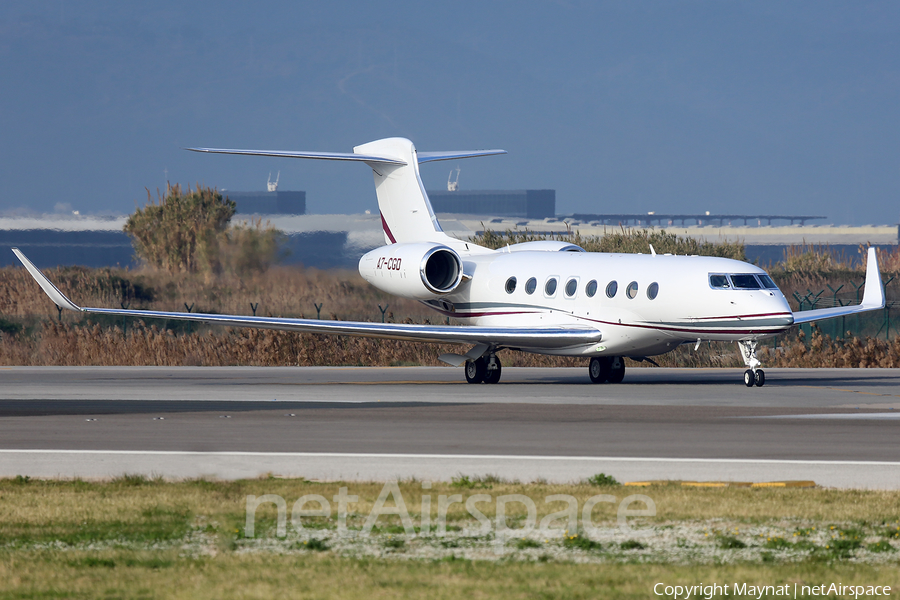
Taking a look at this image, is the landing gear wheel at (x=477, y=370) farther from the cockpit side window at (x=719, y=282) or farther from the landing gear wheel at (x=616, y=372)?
the cockpit side window at (x=719, y=282)

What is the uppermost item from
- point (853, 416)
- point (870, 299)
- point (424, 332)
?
point (870, 299)

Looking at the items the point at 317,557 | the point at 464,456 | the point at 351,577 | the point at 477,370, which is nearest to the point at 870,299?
the point at 477,370

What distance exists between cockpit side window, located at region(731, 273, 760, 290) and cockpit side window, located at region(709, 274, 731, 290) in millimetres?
139

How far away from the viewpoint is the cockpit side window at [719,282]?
2444 centimetres

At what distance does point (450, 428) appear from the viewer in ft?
56.3

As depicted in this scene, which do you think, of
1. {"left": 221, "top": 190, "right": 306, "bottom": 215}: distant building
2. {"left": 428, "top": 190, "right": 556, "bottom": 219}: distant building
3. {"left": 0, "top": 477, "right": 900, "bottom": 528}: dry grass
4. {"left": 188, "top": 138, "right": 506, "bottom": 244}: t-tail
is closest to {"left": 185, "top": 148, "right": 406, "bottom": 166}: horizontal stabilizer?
{"left": 188, "top": 138, "right": 506, "bottom": 244}: t-tail

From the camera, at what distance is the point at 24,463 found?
44.5 feet

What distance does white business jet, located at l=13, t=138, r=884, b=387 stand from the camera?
24.5m

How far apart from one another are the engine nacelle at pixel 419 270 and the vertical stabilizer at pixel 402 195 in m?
2.17

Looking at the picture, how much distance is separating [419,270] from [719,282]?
7.37m

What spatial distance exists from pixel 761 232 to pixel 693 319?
476 feet

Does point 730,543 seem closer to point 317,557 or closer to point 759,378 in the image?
point 317,557

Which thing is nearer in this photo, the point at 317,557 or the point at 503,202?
the point at 317,557

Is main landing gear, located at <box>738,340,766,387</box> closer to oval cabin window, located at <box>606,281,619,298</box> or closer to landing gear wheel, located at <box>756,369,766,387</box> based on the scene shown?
landing gear wheel, located at <box>756,369,766,387</box>
